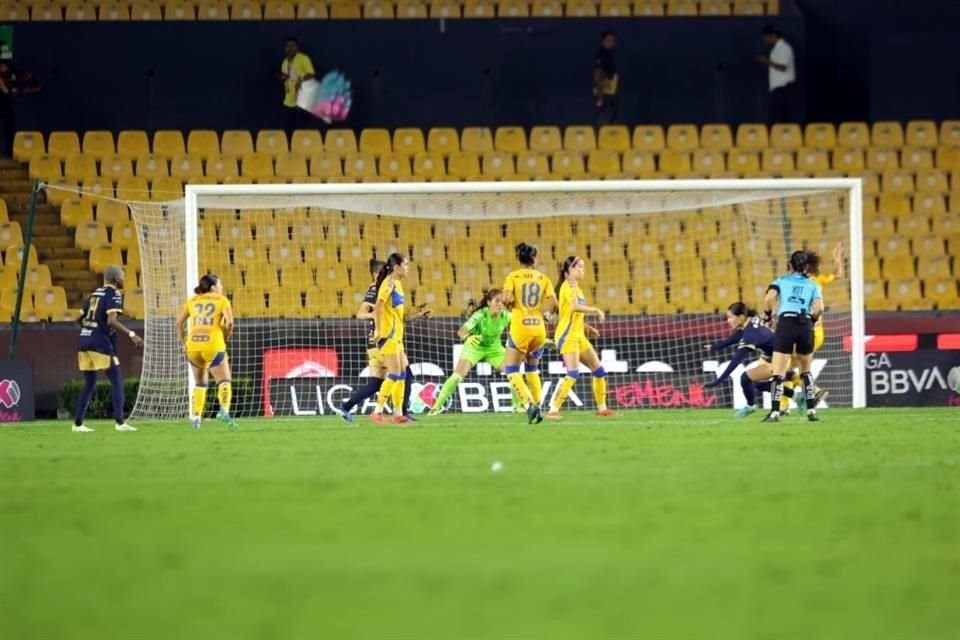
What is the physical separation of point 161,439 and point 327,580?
9.37m

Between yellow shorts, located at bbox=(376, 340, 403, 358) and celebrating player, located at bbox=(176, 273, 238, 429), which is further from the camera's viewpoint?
yellow shorts, located at bbox=(376, 340, 403, 358)

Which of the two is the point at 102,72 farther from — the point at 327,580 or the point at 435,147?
the point at 327,580

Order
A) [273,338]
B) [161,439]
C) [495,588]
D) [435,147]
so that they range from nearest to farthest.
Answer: [495,588] → [161,439] → [273,338] → [435,147]

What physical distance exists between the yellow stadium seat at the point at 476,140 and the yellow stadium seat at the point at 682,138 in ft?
10.0

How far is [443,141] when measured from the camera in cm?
2727

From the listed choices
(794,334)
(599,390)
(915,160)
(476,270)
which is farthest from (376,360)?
(915,160)

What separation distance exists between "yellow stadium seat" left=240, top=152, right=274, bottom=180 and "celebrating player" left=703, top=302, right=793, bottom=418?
874 cm

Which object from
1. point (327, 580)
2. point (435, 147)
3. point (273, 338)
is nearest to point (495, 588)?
point (327, 580)

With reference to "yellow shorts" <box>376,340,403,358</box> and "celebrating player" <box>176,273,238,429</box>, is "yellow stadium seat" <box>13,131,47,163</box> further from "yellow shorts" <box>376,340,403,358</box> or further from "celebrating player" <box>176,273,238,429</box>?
"yellow shorts" <box>376,340,403,358</box>

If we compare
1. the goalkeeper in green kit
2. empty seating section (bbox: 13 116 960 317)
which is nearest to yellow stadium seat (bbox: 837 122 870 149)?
empty seating section (bbox: 13 116 960 317)

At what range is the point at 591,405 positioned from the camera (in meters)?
23.2

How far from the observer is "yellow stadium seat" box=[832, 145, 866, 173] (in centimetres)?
2766

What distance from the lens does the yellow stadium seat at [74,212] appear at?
25.7 metres

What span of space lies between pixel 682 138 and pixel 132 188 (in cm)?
909
